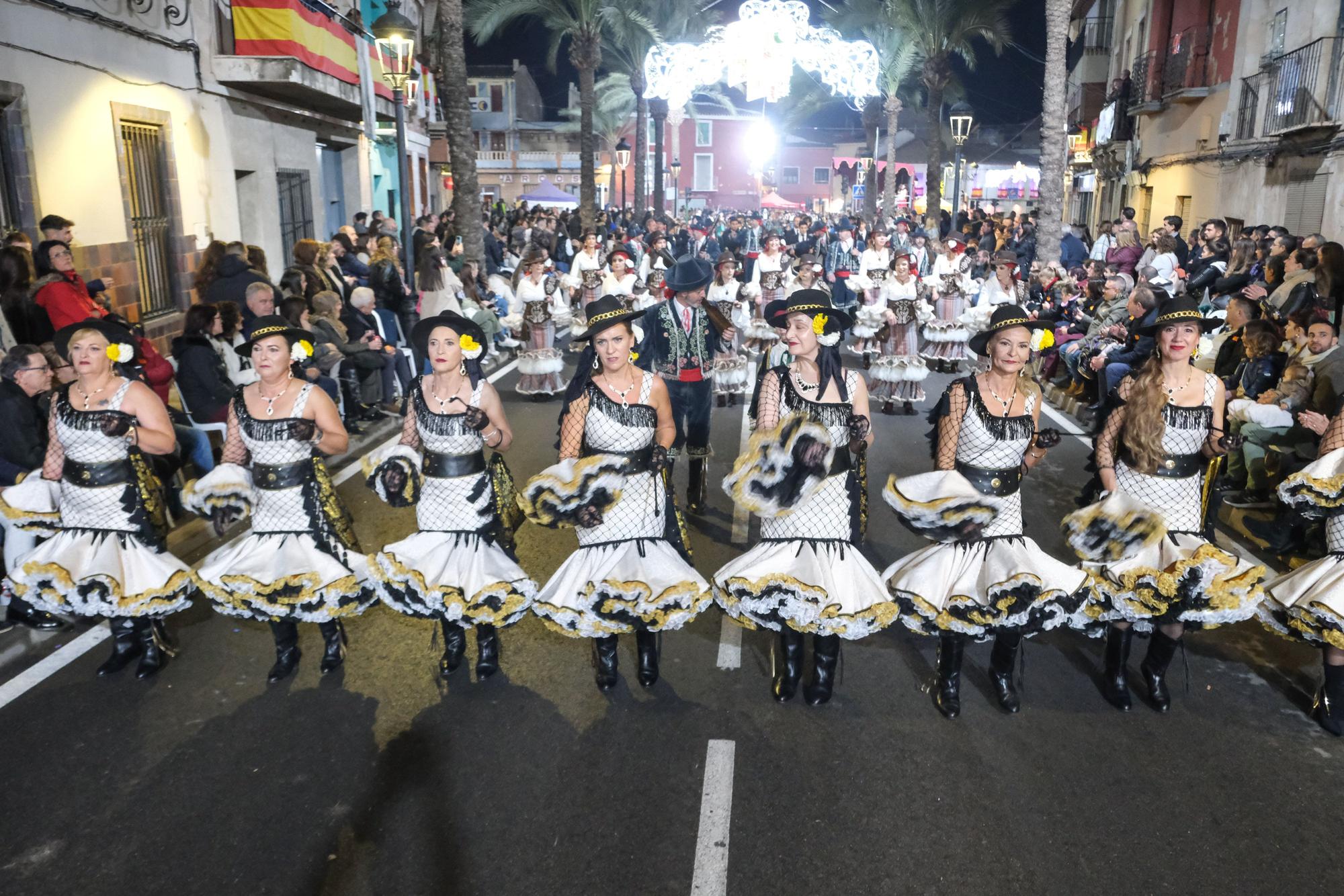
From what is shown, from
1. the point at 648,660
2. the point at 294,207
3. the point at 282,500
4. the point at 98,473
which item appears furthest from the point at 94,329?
the point at 294,207

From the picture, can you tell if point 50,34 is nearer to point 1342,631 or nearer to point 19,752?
point 19,752

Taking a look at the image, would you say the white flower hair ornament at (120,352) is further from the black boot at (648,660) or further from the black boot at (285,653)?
the black boot at (648,660)

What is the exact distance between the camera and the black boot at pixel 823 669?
18.1 feet

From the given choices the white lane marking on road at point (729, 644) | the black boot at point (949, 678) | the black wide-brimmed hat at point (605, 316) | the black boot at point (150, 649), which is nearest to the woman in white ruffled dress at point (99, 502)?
the black boot at point (150, 649)

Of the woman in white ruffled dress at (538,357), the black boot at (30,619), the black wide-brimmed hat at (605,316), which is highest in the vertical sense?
the black wide-brimmed hat at (605,316)

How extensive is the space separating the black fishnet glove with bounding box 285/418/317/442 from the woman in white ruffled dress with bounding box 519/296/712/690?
124 centimetres

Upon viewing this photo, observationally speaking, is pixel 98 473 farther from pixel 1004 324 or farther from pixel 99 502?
pixel 1004 324

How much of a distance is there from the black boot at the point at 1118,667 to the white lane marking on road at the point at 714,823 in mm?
2083

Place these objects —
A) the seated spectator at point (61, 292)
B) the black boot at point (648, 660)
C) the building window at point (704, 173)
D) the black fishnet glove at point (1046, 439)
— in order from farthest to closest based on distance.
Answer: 1. the building window at point (704, 173)
2. the seated spectator at point (61, 292)
3. the black boot at point (648, 660)
4. the black fishnet glove at point (1046, 439)

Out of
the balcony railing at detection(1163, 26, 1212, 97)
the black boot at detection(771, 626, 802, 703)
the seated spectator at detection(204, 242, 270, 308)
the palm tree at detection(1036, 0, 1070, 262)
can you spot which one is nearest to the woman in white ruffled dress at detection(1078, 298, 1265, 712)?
the black boot at detection(771, 626, 802, 703)

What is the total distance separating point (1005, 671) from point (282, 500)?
3.93m

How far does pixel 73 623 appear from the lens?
257 inches

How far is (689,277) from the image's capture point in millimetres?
8594

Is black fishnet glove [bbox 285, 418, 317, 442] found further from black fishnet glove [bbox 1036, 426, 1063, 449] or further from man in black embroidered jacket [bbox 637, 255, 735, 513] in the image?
black fishnet glove [bbox 1036, 426, 1063, 449]
